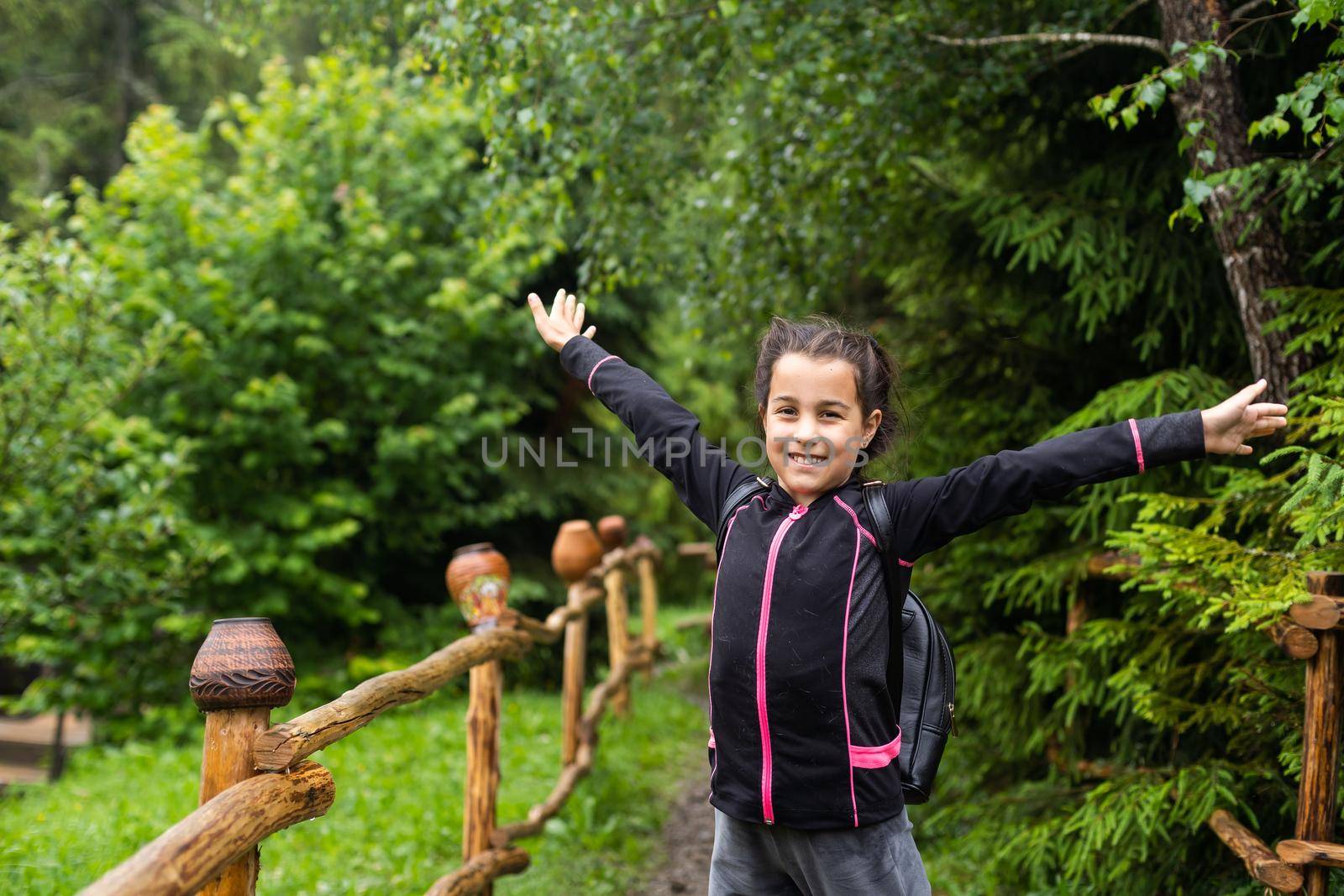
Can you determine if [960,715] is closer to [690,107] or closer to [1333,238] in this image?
[1333,238]

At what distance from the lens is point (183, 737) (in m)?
6.44

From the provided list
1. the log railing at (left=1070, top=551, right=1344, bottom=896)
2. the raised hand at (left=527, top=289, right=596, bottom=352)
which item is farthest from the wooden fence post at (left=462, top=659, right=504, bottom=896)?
the log railing at (left=1070, top=551, right=1344, bottom=896)

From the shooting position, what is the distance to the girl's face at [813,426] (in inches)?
78.5

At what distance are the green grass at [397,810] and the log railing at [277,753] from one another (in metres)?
0.27

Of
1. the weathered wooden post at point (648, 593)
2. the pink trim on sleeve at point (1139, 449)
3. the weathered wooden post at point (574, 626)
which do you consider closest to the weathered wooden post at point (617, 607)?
the weathered wooden post at point (574, 626)

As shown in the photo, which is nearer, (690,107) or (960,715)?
(960,715)

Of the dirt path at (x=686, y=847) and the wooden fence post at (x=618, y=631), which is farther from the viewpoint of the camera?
the wooden fence post at (x=618, y=631)

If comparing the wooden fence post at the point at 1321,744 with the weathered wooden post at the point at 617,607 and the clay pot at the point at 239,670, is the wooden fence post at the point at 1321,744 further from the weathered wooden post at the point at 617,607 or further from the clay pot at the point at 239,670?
the weathered wooden post at the point at 617,607

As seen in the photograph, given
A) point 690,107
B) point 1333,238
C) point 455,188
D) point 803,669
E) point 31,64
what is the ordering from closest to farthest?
point 803,669
point 1333,238
point 690,107
point 455,188
point 31,64

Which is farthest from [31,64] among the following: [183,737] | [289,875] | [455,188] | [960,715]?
[960,715]

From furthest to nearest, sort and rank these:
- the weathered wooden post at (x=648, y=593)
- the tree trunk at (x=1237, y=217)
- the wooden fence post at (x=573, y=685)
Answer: the weathered wooden post at (x=648, y=593) < the wooden fence post at (x=573, y=685) < the tree trunk at (x=1237, y=217)

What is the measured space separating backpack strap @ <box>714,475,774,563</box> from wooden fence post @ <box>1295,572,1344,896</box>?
134 centimetres

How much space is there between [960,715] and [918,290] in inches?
78.6

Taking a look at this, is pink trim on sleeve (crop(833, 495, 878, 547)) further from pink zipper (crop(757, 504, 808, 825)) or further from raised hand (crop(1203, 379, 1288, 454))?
raised hand (crop(1203, 379, 1288, 454))
